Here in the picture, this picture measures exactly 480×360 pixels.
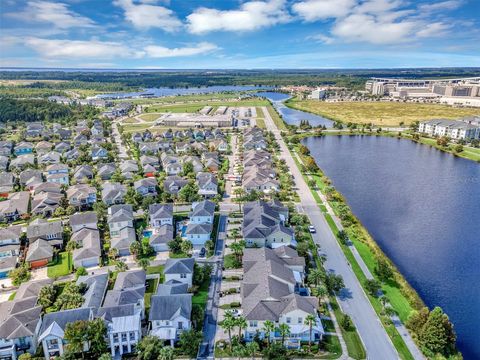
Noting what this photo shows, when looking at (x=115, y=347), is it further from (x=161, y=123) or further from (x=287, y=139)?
(x=161, y=123)

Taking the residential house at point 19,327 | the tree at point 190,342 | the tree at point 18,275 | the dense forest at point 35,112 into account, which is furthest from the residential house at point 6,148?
the tree at point 190,342

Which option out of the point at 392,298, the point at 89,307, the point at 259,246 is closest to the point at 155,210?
the point at 259,246

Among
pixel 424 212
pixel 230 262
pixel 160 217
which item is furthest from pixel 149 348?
pixel 424 212

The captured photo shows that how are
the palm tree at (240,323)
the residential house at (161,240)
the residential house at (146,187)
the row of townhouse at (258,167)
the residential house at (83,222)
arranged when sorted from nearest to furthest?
the palm tree at (240,323) < the residential house at (161,240) < the residential house at (83,222) < the residential house at (146,187) < the row of townhouse at (258,167)

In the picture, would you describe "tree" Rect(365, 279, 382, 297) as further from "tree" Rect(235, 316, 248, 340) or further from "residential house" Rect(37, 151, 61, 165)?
"residential house" Rect(37, 151, 61, 165)

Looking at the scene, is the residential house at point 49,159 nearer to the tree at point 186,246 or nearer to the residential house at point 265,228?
the tree at point 186,246

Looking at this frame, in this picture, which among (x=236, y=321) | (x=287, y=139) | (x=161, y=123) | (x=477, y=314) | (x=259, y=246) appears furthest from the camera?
(x=161, y=123)
